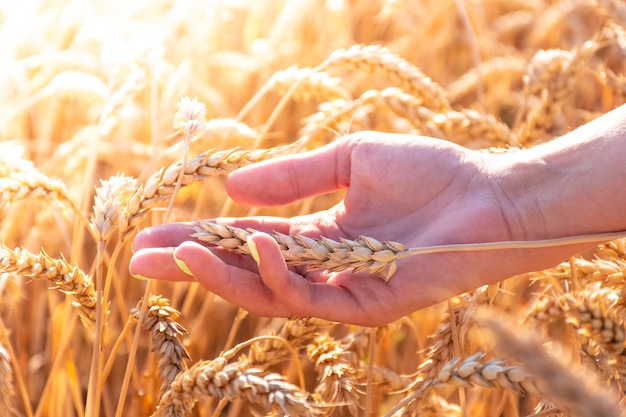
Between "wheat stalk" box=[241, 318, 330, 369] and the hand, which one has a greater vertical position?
the hand

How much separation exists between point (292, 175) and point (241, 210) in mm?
1125

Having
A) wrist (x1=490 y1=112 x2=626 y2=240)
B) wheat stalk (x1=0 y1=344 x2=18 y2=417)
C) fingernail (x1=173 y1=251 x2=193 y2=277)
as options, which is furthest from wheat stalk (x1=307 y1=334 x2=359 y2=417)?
wheat stalk (x1=0 y1=344 x2=18 y2=417)

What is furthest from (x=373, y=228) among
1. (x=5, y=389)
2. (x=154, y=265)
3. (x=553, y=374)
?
(x=553, y=374)

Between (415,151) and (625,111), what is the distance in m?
0.46

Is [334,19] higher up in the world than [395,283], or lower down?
higher up

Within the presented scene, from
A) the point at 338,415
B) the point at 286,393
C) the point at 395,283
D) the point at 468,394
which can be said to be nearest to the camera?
the point at 286,393

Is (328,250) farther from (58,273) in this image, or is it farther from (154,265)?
(58,273)

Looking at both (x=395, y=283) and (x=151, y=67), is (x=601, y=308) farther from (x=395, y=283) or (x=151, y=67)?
(x=151, y=67)

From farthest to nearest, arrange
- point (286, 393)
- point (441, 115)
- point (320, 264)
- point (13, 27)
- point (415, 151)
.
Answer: point (13, 27) < point (441, 115) < point (415, 151) < point (320, 264) < point (286, 393)

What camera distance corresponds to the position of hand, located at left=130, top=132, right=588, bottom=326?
135cm

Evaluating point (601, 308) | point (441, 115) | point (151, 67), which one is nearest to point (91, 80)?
point (151, 67)

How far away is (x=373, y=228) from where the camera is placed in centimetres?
164

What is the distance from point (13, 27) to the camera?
2855mm

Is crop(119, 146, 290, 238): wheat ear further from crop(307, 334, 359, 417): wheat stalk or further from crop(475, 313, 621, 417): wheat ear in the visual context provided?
crop(475, 313, 621, 417): wheat ear
